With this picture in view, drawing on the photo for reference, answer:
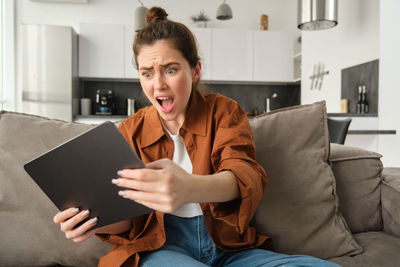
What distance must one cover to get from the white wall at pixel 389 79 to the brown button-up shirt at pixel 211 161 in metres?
2.44

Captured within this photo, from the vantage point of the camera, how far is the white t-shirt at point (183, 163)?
989 mm

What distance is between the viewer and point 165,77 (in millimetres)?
981

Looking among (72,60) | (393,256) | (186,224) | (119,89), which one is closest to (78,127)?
(186,224)

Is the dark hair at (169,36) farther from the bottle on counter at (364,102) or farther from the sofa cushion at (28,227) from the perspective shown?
the bottle on counter at (364,102)

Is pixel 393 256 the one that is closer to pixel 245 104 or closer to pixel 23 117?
pixel 23 117

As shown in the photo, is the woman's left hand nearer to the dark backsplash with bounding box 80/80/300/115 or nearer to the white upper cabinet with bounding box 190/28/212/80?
the white upper cabinet with bounding box 190/28/212/80

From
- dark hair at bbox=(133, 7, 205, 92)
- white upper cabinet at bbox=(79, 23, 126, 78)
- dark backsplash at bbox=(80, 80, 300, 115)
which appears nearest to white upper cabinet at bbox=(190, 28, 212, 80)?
dark backsplash at bbox=(80, 80, 300, 115)

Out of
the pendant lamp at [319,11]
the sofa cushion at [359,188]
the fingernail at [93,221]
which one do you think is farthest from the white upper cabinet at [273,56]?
the fingernail at [93,221]

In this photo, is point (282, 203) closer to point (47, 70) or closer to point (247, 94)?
point (47, 70)

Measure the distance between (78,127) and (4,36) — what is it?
4609 mm

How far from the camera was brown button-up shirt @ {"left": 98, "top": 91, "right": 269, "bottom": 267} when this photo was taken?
0.87 metres

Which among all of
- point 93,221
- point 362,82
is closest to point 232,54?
point 362,82

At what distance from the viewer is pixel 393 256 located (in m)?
1.07

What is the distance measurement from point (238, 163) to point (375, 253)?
629 millimetres
